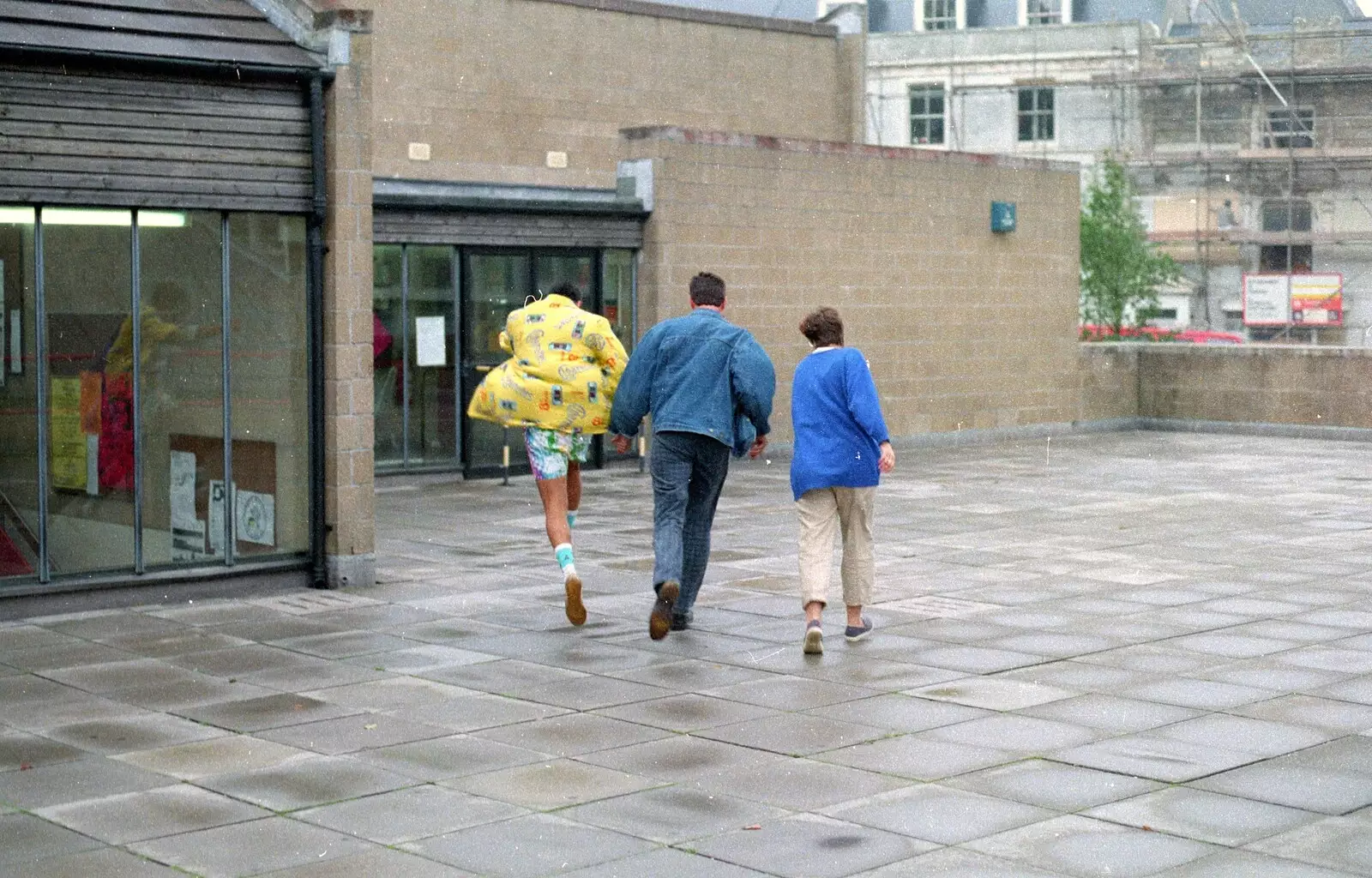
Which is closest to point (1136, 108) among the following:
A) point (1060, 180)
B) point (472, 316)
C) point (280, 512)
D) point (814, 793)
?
point (1060, 180)

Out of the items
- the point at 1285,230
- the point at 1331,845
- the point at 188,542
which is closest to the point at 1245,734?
the point at 1331,845

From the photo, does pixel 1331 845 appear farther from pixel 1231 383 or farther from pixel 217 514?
pixel 1231 383

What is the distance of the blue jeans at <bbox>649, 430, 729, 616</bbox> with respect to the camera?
9.42 meters

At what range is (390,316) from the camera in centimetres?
1856

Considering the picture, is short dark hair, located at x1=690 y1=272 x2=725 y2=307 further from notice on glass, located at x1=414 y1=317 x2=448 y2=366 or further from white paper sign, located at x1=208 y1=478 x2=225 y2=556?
notice on glass, located at x1=414 y1=317 x2=448 y2=366

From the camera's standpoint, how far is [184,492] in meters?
11.0

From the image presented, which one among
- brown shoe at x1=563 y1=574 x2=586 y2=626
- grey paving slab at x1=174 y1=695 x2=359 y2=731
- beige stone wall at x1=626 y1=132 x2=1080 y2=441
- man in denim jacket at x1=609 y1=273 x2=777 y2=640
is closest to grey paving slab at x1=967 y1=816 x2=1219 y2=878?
grey paving slab at x1=174 y1=695 x2=359 y2=731

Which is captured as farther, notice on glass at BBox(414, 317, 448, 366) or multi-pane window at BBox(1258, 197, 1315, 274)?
multi-pane window at BBox(1258, 197, 1315, 274)

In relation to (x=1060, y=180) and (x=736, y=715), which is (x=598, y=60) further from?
(x=736, y=715)

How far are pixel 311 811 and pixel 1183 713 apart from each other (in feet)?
12.0

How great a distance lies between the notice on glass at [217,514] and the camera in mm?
11047

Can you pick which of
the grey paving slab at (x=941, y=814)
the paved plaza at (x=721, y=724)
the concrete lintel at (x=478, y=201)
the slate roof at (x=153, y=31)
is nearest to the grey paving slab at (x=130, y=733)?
the paved plaza at (x=721, y=724)

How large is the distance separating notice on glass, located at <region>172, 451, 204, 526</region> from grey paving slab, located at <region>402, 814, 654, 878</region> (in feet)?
18.5

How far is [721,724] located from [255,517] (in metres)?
4.76
